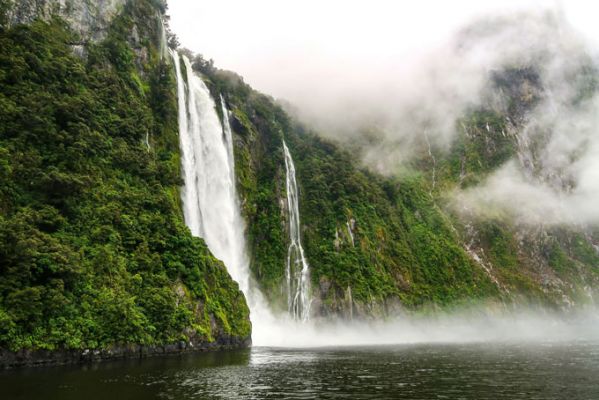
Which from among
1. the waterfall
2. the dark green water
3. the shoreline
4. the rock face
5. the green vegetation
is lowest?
the dark green water

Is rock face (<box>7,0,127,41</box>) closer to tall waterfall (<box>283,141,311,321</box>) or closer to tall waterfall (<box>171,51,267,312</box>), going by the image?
tall waterfall (<box>171,51,267,312</box>)

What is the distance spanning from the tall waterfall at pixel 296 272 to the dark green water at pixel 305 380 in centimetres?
3224

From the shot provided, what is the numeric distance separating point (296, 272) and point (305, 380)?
44.6 meters

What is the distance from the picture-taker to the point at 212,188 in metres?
59.6

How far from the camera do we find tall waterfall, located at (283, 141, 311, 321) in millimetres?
64750

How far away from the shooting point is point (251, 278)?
63031 millimetres

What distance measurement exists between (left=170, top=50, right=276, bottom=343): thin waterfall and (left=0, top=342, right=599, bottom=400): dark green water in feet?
80.3

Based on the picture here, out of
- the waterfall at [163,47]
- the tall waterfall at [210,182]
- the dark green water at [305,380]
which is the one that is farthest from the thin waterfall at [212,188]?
the dark green water at [305,380]

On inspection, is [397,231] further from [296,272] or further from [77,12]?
[77,12]

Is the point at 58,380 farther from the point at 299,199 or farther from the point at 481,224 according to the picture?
the point at 481,224

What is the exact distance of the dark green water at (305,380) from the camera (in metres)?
19.0

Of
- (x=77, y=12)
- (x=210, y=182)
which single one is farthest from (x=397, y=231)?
(x=77, y=12)

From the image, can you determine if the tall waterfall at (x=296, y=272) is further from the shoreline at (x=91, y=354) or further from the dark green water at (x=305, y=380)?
the dark green water at (x=305, y=380)

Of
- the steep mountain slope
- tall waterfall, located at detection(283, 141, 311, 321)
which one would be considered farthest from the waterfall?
tall waterfall, located at detection(283, 141, 311, 321)
